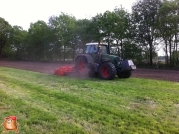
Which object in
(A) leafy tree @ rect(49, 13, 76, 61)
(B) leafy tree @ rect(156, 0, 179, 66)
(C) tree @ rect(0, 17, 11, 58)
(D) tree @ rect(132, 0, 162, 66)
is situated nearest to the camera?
(B) leafy tree @ rect(156, 0, 179, 66)

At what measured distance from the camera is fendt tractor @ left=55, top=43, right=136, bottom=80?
10344 millimetres

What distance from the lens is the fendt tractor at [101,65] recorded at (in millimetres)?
10344

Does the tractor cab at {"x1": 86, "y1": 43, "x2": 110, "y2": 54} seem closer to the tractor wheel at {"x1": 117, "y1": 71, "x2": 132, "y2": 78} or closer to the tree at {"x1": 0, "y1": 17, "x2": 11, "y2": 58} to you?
the tractor wheel at {"x1": 117, "y1": 71, "x2": 132, "y2": 78}

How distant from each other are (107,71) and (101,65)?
485 millimetres

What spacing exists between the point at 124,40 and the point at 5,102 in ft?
63.7

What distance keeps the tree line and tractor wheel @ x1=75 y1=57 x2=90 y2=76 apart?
10.9 meters

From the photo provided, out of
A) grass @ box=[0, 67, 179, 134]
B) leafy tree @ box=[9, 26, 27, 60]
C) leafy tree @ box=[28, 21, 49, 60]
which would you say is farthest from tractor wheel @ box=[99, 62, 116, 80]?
leafy tree @ box=[9, 26, 27, 60]

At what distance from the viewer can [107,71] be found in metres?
10.4

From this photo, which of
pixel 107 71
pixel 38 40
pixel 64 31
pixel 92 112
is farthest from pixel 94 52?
pixel 38 40

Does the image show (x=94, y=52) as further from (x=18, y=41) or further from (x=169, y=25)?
(x=18, y=41)

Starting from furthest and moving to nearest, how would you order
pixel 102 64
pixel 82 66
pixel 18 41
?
pixel 18 41
pixel 82 66
pixel 102 64

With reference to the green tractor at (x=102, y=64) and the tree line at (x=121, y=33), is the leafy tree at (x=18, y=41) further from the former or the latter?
the green tractor at (x=102, y=64)

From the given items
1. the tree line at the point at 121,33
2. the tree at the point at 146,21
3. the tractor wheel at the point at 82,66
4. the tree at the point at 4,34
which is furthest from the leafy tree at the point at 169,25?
the tree at the point at 4,34

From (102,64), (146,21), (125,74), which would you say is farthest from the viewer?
(146,21)
